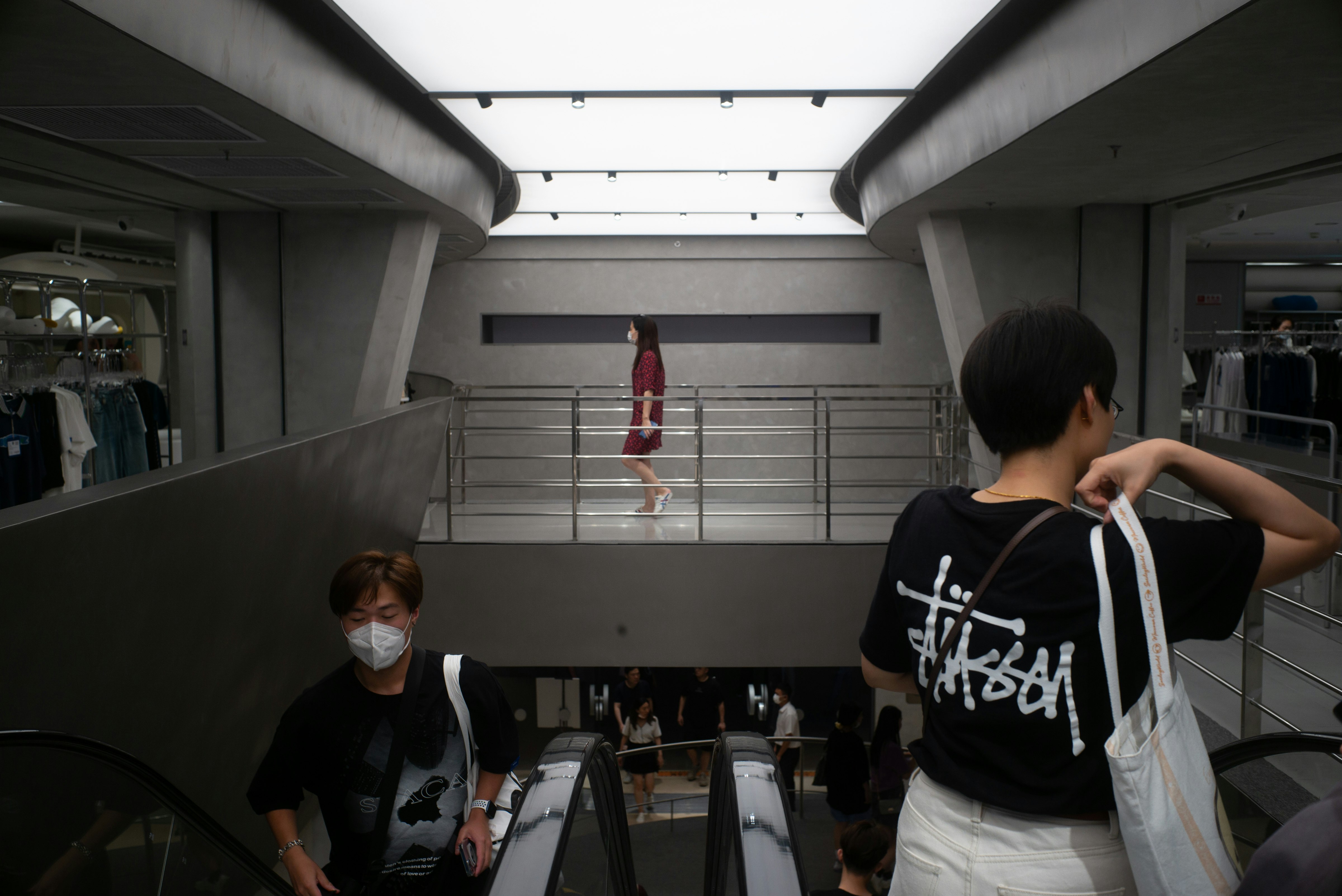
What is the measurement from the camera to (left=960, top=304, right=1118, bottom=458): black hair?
118 cm

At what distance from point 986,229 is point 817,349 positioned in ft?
14.3

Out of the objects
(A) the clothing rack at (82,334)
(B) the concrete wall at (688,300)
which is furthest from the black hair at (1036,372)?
(B) the concrete wall at (688,300)

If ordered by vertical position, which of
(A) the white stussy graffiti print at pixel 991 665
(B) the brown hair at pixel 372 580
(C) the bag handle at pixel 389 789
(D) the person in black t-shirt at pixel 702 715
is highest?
(A) the white stussy graffiti print at pixel 991 665

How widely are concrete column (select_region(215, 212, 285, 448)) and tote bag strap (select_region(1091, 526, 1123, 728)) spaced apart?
7058 mm

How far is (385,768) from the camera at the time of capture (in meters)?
2.11

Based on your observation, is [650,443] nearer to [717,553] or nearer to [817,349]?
[717,553]

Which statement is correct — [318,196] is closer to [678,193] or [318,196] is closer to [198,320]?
[198,320]

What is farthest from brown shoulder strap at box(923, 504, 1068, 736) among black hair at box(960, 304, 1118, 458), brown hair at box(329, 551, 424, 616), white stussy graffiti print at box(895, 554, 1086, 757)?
brown hair at box(329, 551, 424, 616)

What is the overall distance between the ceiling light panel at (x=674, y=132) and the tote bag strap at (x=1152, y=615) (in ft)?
14.7

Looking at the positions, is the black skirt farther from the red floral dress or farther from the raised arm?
the raised arm

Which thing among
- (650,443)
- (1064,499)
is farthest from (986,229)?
(1064,499)

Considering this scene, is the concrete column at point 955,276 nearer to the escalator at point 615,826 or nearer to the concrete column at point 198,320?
the escalator at point 615,826

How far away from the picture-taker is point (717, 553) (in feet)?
20.9

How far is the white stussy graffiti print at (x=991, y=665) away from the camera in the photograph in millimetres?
1106
